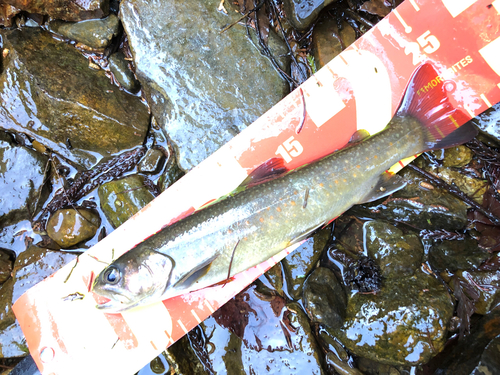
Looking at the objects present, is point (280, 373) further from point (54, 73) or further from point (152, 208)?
point (54, 73)

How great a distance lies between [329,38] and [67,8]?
330cm

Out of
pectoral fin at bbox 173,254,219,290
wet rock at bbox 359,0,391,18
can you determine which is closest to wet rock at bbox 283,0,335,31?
wet rock at bbox 359,0,391,18

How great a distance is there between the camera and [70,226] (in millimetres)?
3680

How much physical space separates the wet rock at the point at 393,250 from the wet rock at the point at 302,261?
24.1 inches

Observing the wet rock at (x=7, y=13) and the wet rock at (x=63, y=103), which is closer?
the wet rock at (x=63, y=103)

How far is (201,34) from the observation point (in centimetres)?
363

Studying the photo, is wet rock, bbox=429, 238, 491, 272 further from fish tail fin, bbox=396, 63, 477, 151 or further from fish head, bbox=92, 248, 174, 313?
fish head, bbox=92, 248, 174, 313

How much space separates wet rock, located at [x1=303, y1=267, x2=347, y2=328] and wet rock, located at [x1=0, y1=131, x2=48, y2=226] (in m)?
3.67

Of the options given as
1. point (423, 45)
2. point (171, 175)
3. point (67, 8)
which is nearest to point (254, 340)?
point (171, 175)

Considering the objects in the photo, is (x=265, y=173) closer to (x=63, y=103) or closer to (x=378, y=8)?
(x=378, y=8)

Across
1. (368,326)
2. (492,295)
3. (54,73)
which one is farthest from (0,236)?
(492,295)

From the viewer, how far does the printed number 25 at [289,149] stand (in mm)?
3357

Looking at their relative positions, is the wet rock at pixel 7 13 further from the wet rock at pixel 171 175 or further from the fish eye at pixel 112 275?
the fish eye at pixel 112 275

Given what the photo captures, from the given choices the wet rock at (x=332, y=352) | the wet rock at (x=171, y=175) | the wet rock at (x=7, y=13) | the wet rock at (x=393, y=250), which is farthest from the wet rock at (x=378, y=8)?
the wet rock at (x=7, y=13)
